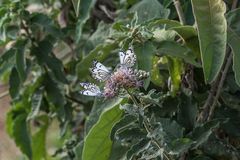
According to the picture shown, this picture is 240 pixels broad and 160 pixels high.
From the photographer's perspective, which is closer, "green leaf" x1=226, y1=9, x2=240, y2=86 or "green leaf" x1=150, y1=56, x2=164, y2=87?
"green leaf" x1=226, y1=9, x2=240, y2=86

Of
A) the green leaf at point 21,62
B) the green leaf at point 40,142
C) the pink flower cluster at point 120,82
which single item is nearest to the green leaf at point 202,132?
the pink flower cluster at point 120,82

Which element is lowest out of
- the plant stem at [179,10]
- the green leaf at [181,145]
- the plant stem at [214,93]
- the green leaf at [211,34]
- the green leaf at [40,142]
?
the green leaf at [40,142]

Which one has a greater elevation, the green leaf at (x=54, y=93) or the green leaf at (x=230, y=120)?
the green leaf at (x=230, y=120)

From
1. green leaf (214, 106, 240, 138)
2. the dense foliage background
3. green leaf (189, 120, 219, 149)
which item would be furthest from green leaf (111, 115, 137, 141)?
green leaf (214, 106, 240, 138)

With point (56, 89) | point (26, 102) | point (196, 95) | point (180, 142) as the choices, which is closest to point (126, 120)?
point (180, 142)

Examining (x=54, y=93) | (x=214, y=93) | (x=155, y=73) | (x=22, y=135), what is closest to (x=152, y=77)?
(x=155, y=73)

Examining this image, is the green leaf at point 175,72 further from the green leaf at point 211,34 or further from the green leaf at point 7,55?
the green leaf at point 7,55

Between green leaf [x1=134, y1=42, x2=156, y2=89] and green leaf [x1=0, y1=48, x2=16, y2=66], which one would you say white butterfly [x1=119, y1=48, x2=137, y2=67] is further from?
green leaf [x1=0, y1=48, x2=16, y2=66]

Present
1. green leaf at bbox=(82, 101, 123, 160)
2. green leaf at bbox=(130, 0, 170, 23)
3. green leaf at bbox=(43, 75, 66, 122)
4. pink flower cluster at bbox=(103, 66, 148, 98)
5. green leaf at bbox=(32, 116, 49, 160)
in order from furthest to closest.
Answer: green leaf at bbox=(32, 116, 49, 160)
green leaf at bbox=(43, 75, 66, 122)
green leaf at bbox=(130, 0, 170, 23)
green leaf at bbox=(82, 101, 123, 160)
pink flower cluster at bbox=(103, 66, 148, 98)
